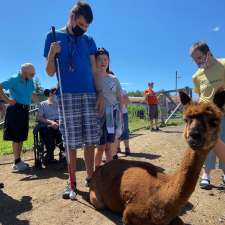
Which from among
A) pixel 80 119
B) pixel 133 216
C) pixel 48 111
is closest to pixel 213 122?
pixel 133 216

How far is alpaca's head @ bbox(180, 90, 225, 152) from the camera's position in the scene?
11.6ft

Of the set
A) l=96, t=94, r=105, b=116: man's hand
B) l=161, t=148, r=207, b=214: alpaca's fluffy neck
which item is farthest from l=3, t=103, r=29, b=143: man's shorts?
l=161, t=148, r=207, b=214: alpaca's fluffy neck

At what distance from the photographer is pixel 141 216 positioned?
394cm

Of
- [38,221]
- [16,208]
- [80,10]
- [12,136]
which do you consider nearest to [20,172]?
[12,136]

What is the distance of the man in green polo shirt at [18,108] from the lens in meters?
7.44

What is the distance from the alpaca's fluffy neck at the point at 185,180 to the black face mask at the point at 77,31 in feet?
8.05

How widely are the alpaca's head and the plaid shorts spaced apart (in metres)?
1.90

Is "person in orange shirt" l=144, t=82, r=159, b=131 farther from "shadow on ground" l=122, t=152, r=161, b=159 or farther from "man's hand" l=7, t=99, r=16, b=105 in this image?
"man's hand" l=7, t=99, r=16, b=105

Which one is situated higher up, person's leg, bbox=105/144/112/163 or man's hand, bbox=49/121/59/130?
man's hand, bbox=49/121/59/130

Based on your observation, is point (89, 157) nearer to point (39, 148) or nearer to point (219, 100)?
point (219, 100)

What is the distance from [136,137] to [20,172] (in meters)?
5.65

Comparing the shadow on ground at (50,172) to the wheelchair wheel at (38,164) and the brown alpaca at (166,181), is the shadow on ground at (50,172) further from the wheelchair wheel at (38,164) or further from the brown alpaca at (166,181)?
the brown alpaca at (166,181)

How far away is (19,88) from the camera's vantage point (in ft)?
24.5

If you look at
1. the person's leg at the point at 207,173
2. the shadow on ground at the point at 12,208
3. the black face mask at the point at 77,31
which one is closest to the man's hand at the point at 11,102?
the shadow on ground at the point at 12,208
